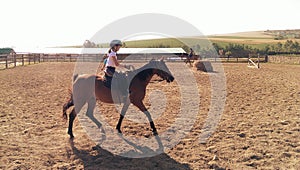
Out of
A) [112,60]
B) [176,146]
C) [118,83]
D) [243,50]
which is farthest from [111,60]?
[243,50]

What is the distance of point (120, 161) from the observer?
4.97 m

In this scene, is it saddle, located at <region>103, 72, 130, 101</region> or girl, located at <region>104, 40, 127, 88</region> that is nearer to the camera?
girl, located at <region>104, 40, 127, 88</region>

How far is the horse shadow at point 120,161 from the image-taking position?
187 inches

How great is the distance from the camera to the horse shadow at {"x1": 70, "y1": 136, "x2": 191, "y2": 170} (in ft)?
15.6

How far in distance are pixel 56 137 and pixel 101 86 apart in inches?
63.1

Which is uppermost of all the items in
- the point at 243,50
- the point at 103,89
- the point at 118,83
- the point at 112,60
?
the point at 243,50

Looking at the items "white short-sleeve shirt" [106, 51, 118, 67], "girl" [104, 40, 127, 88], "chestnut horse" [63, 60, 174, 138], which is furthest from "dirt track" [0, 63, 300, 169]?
"white short-sleeve shirt" [106, 51, 118, 67]

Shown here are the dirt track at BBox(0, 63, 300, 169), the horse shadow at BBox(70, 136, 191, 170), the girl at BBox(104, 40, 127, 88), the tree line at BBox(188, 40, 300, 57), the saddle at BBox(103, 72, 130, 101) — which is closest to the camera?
the horse shadow at BBox(70, 136, 191, 170)

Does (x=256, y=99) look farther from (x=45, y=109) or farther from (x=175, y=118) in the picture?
(x=45, y=109)

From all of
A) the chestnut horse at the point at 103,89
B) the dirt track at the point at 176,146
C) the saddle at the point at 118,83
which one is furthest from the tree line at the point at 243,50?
the saddle at the point at 118,83

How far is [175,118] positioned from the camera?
26.1ft

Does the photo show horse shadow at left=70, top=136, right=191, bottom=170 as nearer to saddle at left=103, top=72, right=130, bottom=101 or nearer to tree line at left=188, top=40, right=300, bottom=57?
saddle at left=103, top=72, right=130, bottom=101

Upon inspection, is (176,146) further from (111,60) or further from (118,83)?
(111,60)

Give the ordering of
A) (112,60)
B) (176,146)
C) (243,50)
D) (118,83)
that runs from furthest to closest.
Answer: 1. (243,50)
2. (118,83)
3. (112,60)
4. (176,146)
